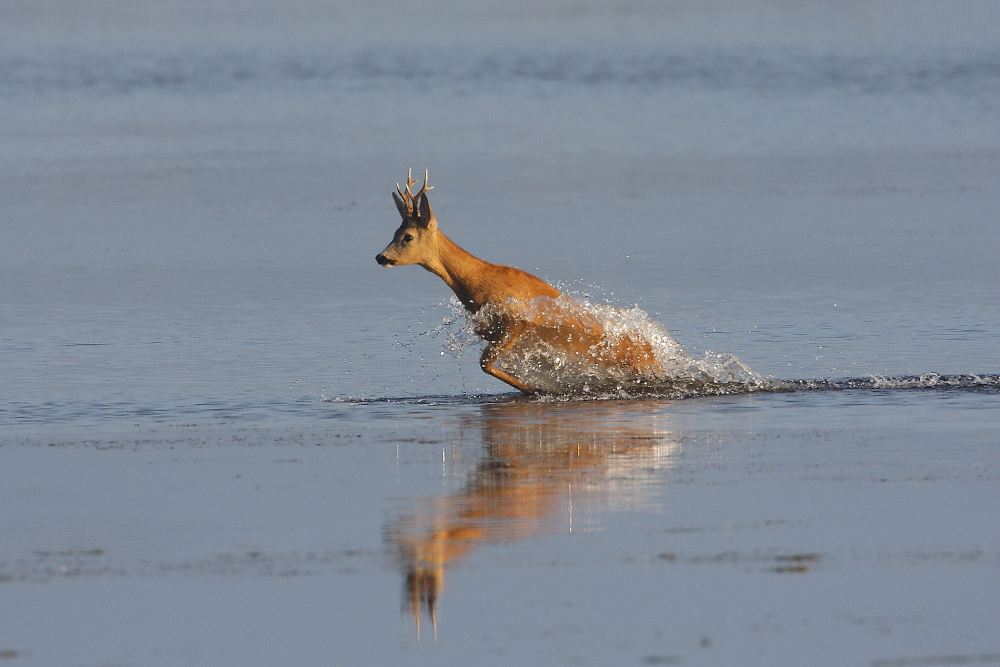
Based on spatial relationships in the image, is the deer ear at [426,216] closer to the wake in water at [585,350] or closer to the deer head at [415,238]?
the deer head at [415,238]

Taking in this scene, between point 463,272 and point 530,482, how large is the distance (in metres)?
5.28

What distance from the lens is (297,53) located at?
50.1 metres

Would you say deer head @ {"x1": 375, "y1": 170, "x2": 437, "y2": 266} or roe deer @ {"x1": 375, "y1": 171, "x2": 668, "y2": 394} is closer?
roe deer @ {"x1": 375, "y1": 171, "x2": 668, "y2": 394}

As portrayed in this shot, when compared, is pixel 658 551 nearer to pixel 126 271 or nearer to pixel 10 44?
pixel 126 271

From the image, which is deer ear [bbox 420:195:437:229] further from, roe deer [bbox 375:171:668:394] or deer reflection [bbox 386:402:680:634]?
deer reflection [bbox 386:402:680:634]

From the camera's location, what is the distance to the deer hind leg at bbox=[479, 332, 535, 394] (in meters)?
13.9

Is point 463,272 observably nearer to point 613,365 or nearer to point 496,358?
point 496,358

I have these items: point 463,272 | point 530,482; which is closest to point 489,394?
point 463,272

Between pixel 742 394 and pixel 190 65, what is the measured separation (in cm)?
3390

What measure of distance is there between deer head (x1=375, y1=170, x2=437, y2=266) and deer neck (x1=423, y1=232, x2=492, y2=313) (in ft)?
0.23

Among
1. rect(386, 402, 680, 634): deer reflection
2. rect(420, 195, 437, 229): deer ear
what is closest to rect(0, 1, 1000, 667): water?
rect(386, 402, 680, 634): deer reflection

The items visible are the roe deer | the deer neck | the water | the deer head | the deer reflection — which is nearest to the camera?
the water

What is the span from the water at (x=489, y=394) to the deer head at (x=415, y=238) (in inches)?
29.7

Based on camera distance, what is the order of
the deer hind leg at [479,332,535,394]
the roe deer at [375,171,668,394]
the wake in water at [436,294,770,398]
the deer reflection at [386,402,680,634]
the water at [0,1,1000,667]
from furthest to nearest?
the roe deer at [375,171,668,394]
the wake in water at [436,294,770,398]
the deer hind leg at [479,332,535,394]
the deer reflection at [386,402,680,634]
the water at [0,1,1000,667]
